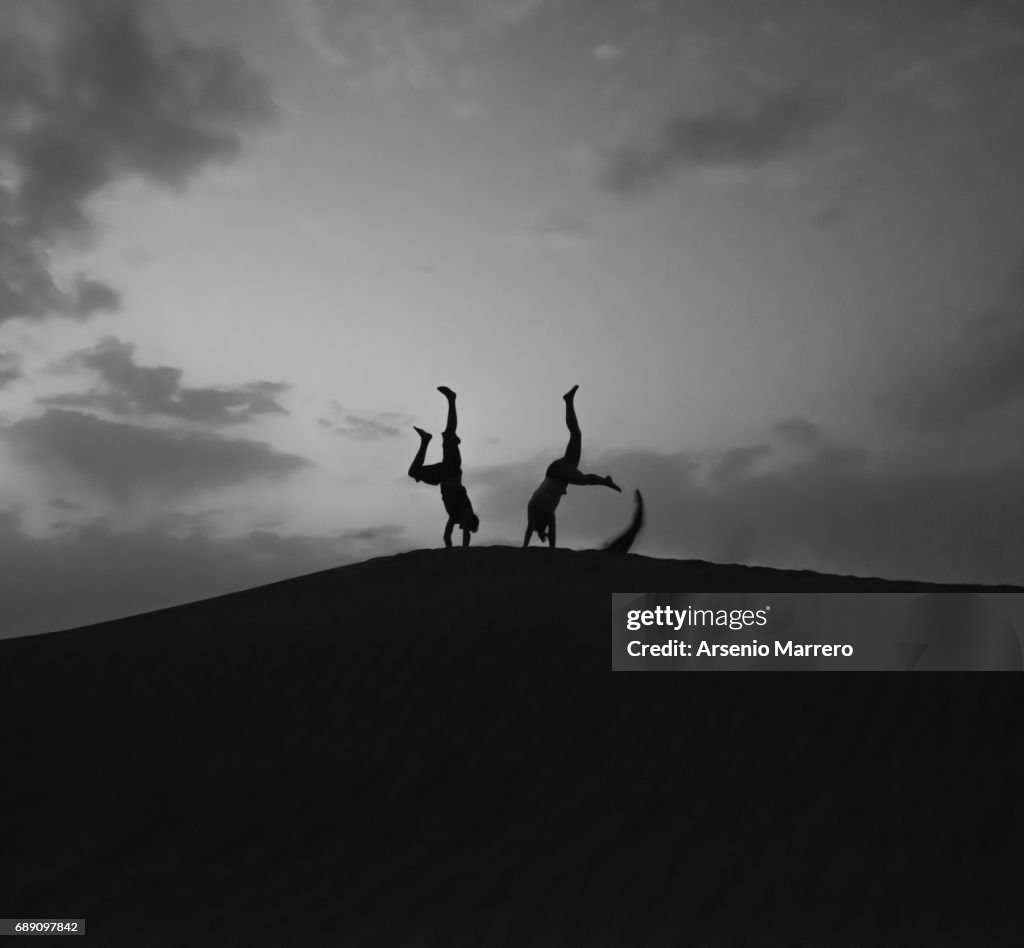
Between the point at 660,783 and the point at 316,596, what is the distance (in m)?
6.81

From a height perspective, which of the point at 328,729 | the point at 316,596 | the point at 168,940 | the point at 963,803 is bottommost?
the point at 168,940

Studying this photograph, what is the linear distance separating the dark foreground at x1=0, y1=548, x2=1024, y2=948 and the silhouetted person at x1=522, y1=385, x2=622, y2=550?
257 cm

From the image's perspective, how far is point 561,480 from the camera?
43.3 feet

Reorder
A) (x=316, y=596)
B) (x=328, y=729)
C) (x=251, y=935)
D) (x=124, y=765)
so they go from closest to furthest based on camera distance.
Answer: (x=251, y=935) < (x=124, y=765) < (x=328, y=729) < (x=316, y=596)

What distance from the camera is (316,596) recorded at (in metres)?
12.9

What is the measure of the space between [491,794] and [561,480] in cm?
647

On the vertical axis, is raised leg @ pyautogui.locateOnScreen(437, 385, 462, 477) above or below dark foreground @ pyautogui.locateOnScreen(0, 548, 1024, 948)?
above

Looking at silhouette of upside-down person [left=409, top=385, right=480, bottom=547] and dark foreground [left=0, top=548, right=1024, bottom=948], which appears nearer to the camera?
dark foreground [left=0, top=548, right=1024, bottom=948]

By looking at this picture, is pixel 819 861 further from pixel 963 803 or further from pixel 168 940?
pixel 168 940

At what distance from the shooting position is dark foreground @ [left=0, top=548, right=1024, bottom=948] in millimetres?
5742

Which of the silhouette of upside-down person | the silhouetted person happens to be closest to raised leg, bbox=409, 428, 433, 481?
the silhouette of upside-down person

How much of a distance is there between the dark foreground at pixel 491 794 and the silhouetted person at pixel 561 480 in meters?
2.57

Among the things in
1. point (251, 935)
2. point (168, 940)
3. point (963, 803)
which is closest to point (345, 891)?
point (251, 935)

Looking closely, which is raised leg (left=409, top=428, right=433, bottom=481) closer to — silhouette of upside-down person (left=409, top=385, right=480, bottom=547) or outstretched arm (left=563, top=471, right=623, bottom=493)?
silhouette of upside-down person (left=409, top=385, right=480, bottom=547)
